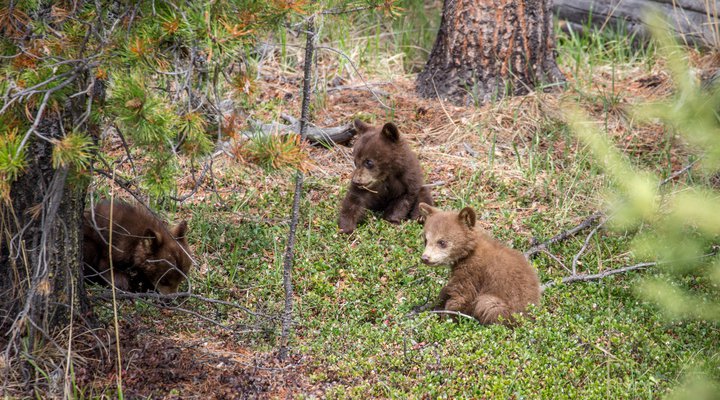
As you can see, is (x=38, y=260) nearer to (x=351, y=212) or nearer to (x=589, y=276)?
(x=351, y=212)

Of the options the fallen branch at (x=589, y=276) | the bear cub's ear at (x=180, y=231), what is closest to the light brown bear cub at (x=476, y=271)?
the fallen branch at (x=589, y=276)

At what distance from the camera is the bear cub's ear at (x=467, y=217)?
5.64 metres

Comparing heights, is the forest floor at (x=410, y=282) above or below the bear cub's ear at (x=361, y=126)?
below

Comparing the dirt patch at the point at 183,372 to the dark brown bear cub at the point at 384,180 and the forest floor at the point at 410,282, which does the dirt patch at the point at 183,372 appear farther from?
the dark brown bear cub at the point at 384,180

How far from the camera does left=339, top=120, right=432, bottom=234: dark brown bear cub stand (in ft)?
23.2

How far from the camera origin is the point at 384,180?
721 centimetres

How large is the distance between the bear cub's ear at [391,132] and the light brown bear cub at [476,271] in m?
1.47

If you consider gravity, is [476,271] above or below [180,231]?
above

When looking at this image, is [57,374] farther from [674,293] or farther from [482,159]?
[482,159]

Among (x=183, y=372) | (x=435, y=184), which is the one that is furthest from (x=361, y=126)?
(x=183, y=372)

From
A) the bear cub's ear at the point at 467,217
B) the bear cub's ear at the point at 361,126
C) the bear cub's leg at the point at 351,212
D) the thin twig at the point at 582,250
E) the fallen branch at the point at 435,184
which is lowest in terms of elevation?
the bear cub's leg at the point at 351,212

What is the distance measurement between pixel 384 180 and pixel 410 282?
4.29 ft

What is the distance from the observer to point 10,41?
3.91 m

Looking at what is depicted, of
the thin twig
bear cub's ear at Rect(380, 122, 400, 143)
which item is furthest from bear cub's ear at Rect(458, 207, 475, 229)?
bear cub's ear at Rect(380, 122, 400, 143)
